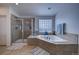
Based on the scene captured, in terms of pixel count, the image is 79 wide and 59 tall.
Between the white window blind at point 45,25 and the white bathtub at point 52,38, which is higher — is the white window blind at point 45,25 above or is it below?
above

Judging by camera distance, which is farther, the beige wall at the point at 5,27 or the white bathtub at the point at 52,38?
the beige wall at the point at 5,27

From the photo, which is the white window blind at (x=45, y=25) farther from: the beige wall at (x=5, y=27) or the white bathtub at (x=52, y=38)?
the beige wall at (x=5, y=27)

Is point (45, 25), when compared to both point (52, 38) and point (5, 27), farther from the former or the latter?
point (5, 27)

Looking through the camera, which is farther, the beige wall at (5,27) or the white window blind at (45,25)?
the beige wall at (5,27)

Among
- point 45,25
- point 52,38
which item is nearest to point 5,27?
point 45,25

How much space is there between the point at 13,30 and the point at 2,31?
1.75 ft

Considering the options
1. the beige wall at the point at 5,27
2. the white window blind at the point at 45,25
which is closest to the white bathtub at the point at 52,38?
the white window blind at the point at 45,25

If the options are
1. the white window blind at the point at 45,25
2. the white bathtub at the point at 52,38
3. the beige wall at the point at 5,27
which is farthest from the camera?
the beige wall at the point at 5,27

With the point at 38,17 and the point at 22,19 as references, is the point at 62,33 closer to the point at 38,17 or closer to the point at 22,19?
the point at 38,17

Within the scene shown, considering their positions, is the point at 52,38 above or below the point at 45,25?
below

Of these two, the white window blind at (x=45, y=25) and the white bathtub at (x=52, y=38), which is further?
the white window blind at (x=45, y=25)

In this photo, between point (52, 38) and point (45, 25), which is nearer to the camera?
point (52, 38)

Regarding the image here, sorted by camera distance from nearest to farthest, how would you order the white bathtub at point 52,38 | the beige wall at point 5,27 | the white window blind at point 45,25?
1. the white bathtub at point 52,38
2. the white window blind at point 45,25
3. the beige wall at point 5,27

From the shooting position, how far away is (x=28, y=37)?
5.10 metres
